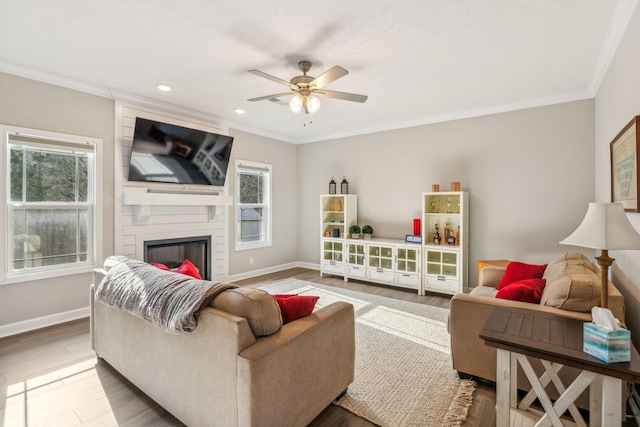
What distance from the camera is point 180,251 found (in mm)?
4520

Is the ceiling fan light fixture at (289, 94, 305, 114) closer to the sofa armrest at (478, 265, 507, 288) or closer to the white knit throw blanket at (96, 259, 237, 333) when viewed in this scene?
the white knit throw blanket at (96, 259, 237, 333)

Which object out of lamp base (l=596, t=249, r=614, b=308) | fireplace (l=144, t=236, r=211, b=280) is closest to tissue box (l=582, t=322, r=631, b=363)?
lamp base (l=596, t=249, r=614, b=308)

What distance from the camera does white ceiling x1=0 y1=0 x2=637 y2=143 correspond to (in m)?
2.17

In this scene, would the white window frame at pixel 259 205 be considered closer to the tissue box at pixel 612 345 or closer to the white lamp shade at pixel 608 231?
the white lamp shade at pixel 608 231

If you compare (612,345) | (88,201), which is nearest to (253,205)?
(88,201)

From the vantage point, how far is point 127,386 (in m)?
2.26

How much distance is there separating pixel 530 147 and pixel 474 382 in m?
3.22

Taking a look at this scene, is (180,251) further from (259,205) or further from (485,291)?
(485,291)

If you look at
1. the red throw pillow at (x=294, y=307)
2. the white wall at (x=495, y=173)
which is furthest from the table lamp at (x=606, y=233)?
the white wall at (x=495, y=173)

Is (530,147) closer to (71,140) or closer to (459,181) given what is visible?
(459,181)

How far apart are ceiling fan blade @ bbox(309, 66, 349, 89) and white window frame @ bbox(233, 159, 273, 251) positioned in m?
2.76

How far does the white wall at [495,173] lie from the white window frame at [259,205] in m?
1.44

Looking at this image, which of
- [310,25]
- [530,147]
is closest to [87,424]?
[310,25]

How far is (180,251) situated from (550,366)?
4312 mm
